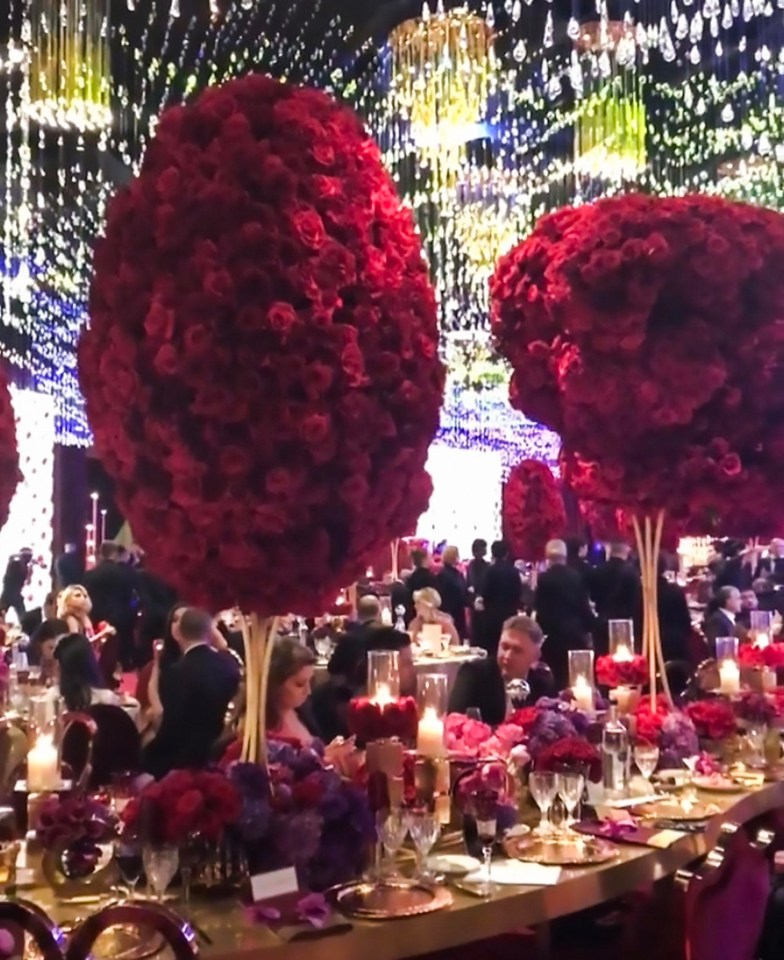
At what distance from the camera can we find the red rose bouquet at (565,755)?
3.56 meters

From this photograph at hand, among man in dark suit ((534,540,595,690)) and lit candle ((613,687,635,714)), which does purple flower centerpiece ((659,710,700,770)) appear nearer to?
lit candle ((613,687,635,714))

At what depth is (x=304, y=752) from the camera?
10.3 feet

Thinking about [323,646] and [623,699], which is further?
[323,646]

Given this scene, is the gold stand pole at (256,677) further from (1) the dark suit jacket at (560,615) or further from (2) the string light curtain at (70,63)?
(1) the dark suit jacket at (560,615)

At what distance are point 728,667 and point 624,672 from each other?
0.55 meters

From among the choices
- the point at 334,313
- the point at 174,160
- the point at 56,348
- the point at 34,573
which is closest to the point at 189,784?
the point at 334,313

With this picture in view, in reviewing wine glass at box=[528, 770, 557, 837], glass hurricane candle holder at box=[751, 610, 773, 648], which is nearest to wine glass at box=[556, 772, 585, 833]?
wine glass at box=[528, 770, 557, 837]

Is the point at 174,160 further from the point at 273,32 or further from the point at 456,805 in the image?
the point at 273,32

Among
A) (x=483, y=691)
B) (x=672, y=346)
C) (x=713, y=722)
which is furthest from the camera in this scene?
(x=483, y=691)

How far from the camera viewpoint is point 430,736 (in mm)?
3461

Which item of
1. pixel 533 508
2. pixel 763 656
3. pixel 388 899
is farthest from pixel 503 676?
pixel 533 508

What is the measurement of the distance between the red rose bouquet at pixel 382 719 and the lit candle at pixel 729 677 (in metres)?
1.85

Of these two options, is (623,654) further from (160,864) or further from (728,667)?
(160,864)

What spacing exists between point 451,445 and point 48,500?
930cm
